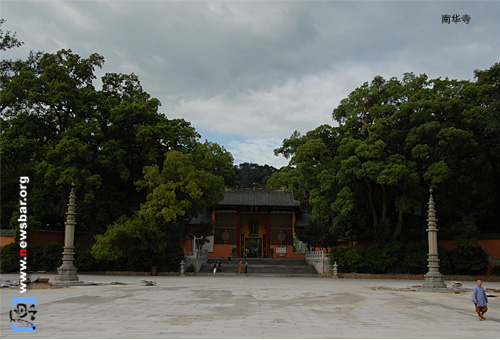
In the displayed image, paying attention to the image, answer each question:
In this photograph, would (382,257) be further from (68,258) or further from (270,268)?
(68,258)

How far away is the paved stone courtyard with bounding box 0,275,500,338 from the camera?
6.65 m

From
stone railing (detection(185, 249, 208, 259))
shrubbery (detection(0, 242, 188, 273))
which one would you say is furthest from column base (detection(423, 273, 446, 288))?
stone railing (detection(185, 249, 208, 259))

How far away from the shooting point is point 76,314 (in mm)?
8297

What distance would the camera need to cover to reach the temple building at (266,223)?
32.0 m

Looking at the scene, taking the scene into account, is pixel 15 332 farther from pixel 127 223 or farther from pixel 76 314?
pixel 127 223

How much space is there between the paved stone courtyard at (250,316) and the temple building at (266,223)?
63.9 feet

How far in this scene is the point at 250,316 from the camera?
Result: 27.6ft

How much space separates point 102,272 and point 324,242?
1383 cm

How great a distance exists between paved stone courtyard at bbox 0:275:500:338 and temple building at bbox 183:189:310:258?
63.9 ft

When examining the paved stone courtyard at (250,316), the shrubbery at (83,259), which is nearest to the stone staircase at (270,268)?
the shrubbery at (83,259)

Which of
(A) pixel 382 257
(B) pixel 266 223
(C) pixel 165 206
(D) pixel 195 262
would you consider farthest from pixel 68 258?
(B) pixel 266 223

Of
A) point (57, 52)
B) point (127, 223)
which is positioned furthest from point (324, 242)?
point (57, 52)

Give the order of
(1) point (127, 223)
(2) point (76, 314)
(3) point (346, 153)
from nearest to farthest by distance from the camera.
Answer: (2) point (76, 314) < (1) point (127, 223) < (3) point (346, 153)

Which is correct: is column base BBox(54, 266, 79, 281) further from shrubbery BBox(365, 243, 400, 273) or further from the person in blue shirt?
shrubbery BBox(365, 243, 400, 273)
